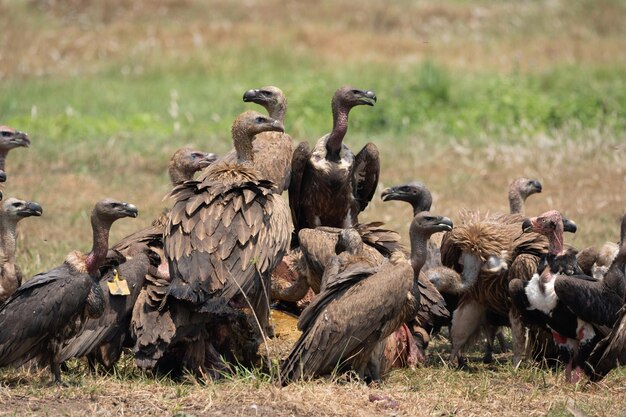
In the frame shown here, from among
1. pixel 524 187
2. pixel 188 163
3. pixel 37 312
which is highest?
pixel 188 163

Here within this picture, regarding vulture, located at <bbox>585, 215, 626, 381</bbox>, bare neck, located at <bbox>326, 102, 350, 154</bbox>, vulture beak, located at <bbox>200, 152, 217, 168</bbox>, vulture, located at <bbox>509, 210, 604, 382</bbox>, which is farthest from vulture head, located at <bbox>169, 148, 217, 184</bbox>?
vulture, located at <bbox>585, 215, 626, 381</bbox>

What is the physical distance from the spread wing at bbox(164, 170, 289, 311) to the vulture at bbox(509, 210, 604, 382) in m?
1.61

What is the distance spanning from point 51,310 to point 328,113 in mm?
10281

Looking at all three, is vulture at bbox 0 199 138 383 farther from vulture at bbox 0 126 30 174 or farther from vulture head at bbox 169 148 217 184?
vulture at bbox 0 126 30 174

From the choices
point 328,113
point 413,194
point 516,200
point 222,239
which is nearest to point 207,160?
point 413,194

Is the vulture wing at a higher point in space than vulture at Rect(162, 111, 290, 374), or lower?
lower

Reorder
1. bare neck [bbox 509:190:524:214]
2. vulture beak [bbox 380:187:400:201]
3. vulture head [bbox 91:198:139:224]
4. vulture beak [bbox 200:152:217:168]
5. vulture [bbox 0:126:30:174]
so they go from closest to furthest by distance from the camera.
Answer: vulture head [bbox 91:198:139:224] → vulture beak [bbox 380:187:400:201] → vulture beak [bbox 200:152:217:168] → vulture [bbox 0:126:30:174] → bare neck [bbox 509:190:524:214]

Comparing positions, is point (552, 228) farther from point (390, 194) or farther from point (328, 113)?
point (328, 113)

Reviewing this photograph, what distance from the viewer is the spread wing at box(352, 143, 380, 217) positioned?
29.8ft

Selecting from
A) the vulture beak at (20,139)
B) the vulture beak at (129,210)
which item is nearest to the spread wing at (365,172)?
the vulture beak at (129,210)

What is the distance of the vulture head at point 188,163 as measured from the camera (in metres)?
8.86

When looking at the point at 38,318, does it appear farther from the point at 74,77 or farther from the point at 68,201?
the point at 74,77

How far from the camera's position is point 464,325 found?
315 inches

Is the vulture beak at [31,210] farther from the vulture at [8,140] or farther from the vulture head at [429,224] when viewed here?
the vulture head at [429,224]
